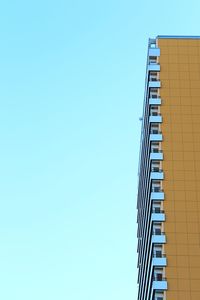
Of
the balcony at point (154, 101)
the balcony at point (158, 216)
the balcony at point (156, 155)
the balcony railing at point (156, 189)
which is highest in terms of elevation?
the balcony at point (154, 101)

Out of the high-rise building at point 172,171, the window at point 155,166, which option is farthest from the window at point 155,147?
the window at point 155,166

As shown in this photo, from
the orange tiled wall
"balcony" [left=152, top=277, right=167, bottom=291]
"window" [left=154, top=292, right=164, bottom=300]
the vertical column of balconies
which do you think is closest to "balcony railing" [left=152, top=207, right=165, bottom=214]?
the vertical column of balconies

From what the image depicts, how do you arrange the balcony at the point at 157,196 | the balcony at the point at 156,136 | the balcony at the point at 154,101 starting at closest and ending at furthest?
the balcony at the point at 157,196
the balcony at the point at 156,136
the balcony at the point at 154,101

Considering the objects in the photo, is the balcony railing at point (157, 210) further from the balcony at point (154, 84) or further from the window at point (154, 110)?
the balcony at point (154, 84)

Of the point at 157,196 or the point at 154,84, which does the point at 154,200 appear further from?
the point at 154,84

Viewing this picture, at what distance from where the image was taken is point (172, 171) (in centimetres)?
9294

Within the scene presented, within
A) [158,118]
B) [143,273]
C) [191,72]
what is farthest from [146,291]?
[191,72]

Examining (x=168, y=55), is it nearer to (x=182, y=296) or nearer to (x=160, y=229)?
(x=160, y=229)

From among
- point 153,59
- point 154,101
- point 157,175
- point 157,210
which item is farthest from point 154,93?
point 157,210

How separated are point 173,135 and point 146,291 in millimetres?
20174

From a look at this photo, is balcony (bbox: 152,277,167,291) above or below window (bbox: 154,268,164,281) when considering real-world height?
below

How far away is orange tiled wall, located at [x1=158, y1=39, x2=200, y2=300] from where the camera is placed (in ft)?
282

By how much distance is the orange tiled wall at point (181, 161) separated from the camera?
282 feet

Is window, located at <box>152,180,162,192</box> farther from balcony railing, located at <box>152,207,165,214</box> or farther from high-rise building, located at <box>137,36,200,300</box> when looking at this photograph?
balcony railing, located at <box>152,207,165,214</box>
